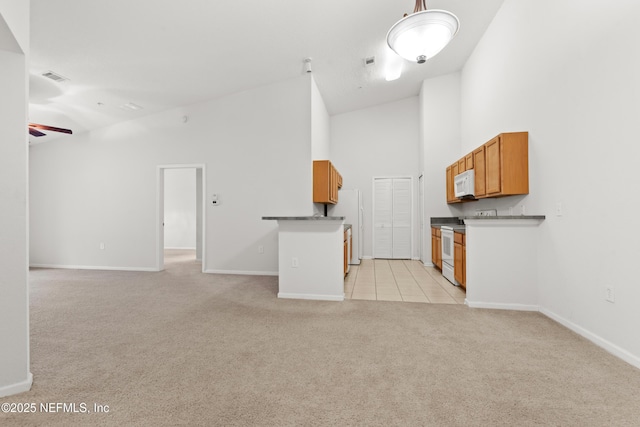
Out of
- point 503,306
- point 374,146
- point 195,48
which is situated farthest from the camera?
point 374,146

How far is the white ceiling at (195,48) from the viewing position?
312cm

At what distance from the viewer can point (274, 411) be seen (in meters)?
1.52

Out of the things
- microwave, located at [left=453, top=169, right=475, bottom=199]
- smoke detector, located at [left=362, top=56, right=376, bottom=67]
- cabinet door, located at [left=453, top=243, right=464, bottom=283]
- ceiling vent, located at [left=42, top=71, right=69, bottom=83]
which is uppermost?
smoke detector, located at [left=362, top=56, right=376, bottom=67]

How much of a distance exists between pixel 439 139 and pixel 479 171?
218 centimetres

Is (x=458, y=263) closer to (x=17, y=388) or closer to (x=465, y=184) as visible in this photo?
(x=465, y=184)

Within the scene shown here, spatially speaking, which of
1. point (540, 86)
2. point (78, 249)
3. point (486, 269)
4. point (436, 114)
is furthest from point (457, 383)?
point (78, 249)

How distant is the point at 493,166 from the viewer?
12.3 feet

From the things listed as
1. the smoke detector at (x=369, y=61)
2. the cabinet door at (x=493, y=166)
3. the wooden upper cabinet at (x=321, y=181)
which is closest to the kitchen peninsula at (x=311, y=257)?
the wooden upper cabinet at (x=321, y=181)

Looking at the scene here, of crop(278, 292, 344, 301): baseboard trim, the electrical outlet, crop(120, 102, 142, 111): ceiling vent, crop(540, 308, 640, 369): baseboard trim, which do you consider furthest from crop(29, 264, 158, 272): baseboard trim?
the electrical outlet

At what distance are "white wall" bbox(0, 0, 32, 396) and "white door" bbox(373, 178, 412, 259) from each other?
21.0ft

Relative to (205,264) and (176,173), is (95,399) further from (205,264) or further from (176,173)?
(176,173)

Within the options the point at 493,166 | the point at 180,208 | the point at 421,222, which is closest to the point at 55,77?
the point at 180,208

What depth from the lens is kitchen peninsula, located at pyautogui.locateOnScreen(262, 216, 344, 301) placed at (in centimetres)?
362

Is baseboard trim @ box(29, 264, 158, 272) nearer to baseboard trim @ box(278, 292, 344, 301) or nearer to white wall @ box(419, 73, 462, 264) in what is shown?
baseboard trim @ box(278, 292, 344, 301)
